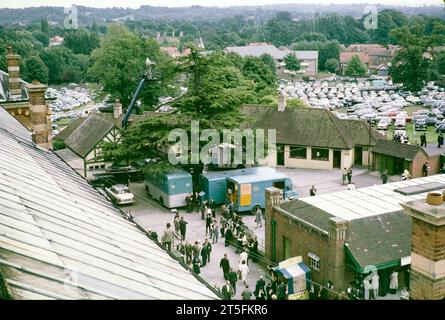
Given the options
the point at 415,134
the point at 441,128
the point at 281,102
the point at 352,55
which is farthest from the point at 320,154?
the point at 352,55

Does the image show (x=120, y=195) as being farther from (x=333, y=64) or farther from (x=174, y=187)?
(x=333, y=64)

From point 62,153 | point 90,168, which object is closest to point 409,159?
point 90,168

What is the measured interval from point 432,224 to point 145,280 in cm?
455

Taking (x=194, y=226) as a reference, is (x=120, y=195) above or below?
above

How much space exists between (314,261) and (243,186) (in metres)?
9.60

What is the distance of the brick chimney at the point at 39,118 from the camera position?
20.8 metres

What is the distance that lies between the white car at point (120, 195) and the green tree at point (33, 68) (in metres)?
75.8

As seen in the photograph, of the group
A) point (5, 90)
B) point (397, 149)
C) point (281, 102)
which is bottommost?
point (397, 149)

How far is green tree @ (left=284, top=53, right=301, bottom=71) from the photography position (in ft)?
401

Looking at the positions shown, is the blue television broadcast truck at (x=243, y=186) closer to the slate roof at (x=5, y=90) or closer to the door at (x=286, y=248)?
the door at (x=286, y=248)

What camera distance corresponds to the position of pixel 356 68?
373ft

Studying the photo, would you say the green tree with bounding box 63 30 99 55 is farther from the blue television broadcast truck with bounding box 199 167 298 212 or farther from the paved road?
the blue television broadcast truck with bounding box 199 167 298 212

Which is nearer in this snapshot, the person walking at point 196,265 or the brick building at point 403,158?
the person walking at point 196,265

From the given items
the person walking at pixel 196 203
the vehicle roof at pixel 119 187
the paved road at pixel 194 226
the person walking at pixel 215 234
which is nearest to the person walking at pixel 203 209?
the paved road at pixel 194 226
